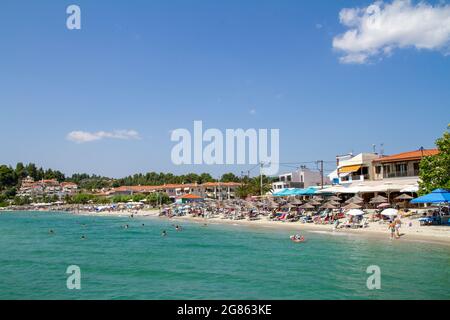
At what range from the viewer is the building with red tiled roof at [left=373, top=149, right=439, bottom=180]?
1539 inches

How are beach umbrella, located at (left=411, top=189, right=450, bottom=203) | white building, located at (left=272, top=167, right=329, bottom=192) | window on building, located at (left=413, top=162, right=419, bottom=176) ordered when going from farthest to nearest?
white building, located at (left=272, top=167, right=329, bottom=192)
window on building, located at (left=413, top=162, right=419, bottom=176)
beach umbrella, located at (left=411, top=189, right=450, bottom=203)

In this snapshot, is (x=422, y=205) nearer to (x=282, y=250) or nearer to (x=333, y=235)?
(x=333, y=235)

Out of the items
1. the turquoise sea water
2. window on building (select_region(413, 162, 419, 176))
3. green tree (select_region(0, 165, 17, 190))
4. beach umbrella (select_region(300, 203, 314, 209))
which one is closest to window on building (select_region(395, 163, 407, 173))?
window on building (select_region(413, 162, 419, 176))

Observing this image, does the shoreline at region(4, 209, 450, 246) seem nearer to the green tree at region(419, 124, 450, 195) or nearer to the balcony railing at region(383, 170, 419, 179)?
the green tree at region(419, 124, 450, 195)

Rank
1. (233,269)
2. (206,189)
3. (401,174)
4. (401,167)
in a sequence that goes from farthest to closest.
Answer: (206,189) → (401,167) → (401,174) → (233,269)

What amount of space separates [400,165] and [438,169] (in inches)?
551

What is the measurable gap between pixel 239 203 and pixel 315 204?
64.2ft

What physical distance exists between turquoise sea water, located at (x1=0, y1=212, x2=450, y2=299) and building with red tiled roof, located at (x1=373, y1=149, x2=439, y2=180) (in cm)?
1531

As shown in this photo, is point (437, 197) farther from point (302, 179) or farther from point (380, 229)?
point (302, 179)

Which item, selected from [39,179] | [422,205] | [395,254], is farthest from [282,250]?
[39,179]

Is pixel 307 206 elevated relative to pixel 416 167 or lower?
lower

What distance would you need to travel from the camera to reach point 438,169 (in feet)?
89.4

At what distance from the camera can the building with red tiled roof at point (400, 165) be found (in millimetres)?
39094

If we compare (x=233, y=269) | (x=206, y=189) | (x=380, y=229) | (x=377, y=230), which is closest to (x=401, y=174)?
(x=380, y=229)
